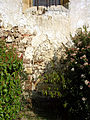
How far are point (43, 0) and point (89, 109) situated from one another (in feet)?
12.4

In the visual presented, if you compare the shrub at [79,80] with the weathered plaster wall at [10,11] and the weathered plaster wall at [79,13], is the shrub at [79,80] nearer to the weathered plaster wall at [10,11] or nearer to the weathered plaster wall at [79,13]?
the weathered plaster wall at [79,13]

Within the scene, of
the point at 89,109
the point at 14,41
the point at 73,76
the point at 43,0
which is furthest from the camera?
the point at 43,0

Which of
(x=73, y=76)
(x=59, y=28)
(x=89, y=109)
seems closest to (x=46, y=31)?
(x=59, y=28)

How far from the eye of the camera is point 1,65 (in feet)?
9.43

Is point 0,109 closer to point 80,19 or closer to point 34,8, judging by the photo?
point 34,8

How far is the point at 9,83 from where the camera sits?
3027 millimetres

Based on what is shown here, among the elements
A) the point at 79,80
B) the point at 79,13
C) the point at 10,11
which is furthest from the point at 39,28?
the point at 79,80

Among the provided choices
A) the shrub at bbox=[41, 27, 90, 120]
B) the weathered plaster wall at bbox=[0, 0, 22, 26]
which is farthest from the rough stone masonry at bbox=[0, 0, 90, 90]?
the shrub at bbox=[41, 27, 90, 120]

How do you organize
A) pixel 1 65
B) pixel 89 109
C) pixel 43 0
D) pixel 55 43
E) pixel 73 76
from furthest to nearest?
pixel 43 0
pixel 55 43
pixel 73 76
pixel 89 109
pixel 1 65

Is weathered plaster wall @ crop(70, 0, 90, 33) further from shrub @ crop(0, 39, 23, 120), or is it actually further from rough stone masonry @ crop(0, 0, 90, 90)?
shrub @ crop(0, 39, 23, 120)

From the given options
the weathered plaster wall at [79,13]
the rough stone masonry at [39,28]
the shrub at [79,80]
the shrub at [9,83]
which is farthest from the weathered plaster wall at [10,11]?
the shrub at [79,80]

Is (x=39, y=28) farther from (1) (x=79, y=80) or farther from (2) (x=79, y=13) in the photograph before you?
(1) (x=79, y=80)

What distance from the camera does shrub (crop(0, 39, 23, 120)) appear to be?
9.60ft

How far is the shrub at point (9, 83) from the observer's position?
2.93 m
